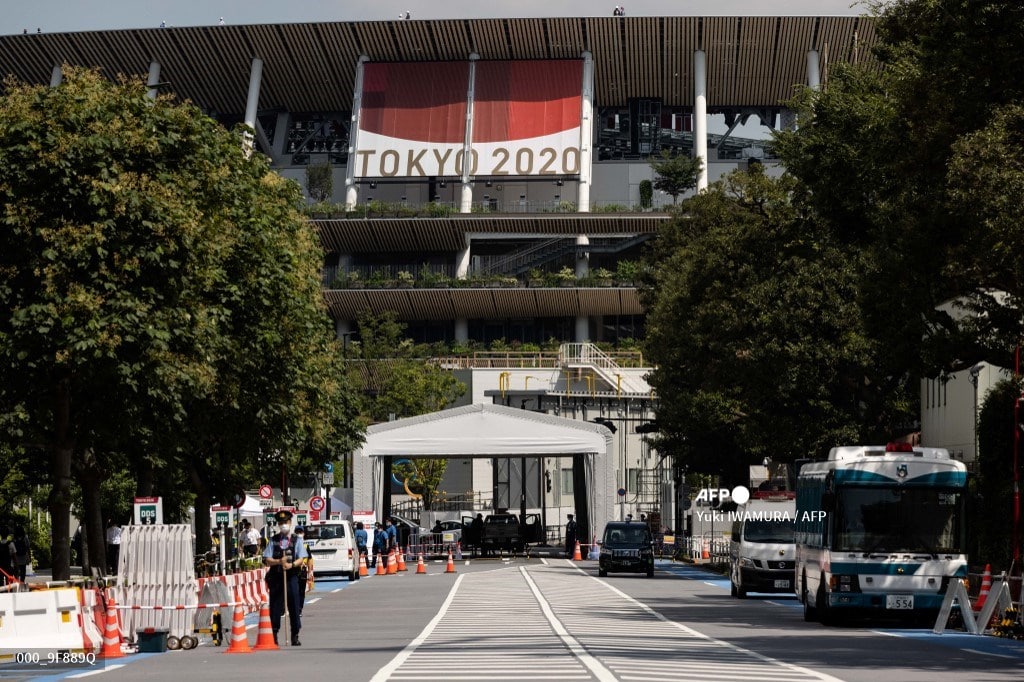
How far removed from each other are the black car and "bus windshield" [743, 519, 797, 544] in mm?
10201

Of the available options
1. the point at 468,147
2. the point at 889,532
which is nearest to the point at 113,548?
the point at 889,532

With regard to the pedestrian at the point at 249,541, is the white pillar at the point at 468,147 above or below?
above

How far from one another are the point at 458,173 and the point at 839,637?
293 feet

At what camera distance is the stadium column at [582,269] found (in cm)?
11438

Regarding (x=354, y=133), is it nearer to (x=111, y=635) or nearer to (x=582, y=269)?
(x=582, y=269)

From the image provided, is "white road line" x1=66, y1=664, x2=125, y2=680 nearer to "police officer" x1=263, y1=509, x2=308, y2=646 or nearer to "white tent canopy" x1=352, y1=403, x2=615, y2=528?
"police officer" x1=263, y1=509, x2=308, y2=646

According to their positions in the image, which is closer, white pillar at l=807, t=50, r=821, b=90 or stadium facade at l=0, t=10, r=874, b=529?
stadium facade at l=0, t=10, r=874, b=529

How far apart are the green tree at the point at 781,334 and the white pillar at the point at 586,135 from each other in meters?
54.4

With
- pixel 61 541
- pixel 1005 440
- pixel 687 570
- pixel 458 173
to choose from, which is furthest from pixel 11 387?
pixel 458 173

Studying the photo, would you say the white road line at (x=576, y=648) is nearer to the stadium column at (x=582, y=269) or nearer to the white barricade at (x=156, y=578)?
the white barricade at (x=156, y=578)

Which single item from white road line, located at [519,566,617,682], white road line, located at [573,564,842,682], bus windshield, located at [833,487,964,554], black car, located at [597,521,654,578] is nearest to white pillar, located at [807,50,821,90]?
black car, located at [597,521,654,578]

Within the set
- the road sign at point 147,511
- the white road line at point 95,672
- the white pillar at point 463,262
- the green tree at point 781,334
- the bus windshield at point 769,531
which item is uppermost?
the white pillar at point 463,262

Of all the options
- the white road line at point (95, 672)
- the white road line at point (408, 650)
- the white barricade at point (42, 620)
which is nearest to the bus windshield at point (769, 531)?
the white road line at point (408, 650)

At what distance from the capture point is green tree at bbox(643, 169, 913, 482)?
162 ft
